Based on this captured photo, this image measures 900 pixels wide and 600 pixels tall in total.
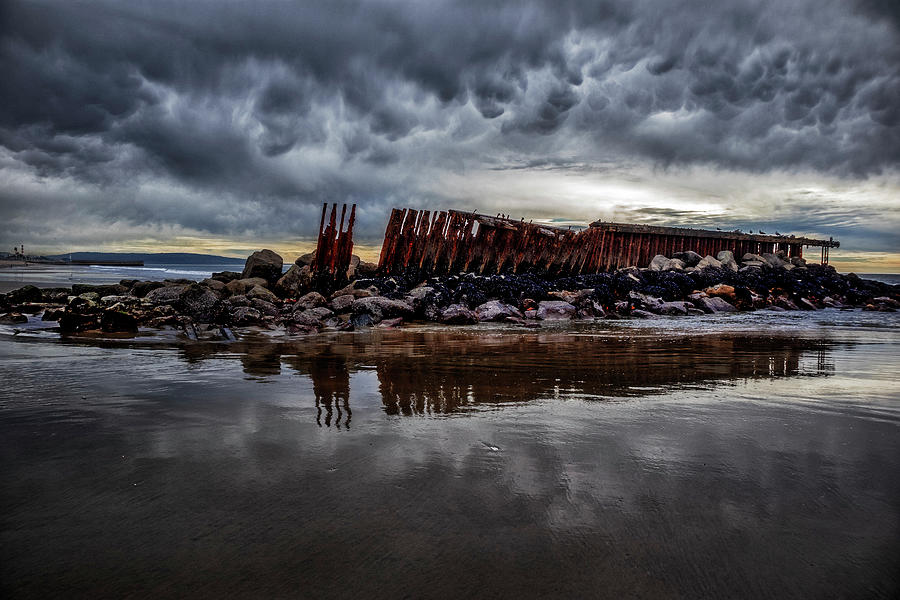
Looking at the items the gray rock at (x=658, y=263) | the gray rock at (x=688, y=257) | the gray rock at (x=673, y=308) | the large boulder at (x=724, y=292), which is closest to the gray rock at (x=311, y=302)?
A: the gray rock at (x=673, y=308)

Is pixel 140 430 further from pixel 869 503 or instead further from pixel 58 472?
pixel 869 503

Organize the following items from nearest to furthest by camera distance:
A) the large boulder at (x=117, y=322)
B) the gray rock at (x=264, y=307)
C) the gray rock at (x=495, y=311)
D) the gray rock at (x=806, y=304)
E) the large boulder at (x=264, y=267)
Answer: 1. the large boulder at (x=117, y=322)
2. the gray rock at (x=264, y=307)
3. the gray rock at (x=495, y=311)
4. the large boulder at (x=264, y=267)
5. the gray rock at (x=806, y=304)

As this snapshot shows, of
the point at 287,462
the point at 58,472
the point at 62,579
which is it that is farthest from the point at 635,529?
the point at 58,472

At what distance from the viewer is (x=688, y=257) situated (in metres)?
22.2

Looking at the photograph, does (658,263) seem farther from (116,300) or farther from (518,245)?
(116,300)

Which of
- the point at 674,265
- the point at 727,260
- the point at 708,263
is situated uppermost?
the point at 727,260

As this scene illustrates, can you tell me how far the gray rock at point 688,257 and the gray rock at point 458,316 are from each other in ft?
48.5

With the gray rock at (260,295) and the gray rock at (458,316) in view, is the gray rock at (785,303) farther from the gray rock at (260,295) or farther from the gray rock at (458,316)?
the gray rock at (260,295)

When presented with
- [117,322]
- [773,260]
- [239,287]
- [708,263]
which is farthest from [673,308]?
[773,260]

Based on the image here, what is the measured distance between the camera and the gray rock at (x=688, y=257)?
21953mm

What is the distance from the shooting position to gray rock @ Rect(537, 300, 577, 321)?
11.9 m

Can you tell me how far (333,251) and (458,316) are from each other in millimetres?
5078

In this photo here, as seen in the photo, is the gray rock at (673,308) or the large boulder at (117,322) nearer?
the large boulder at (117,322)

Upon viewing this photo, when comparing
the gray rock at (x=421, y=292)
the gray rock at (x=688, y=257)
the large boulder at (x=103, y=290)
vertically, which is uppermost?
the gray rock at (x=688, y=257)
